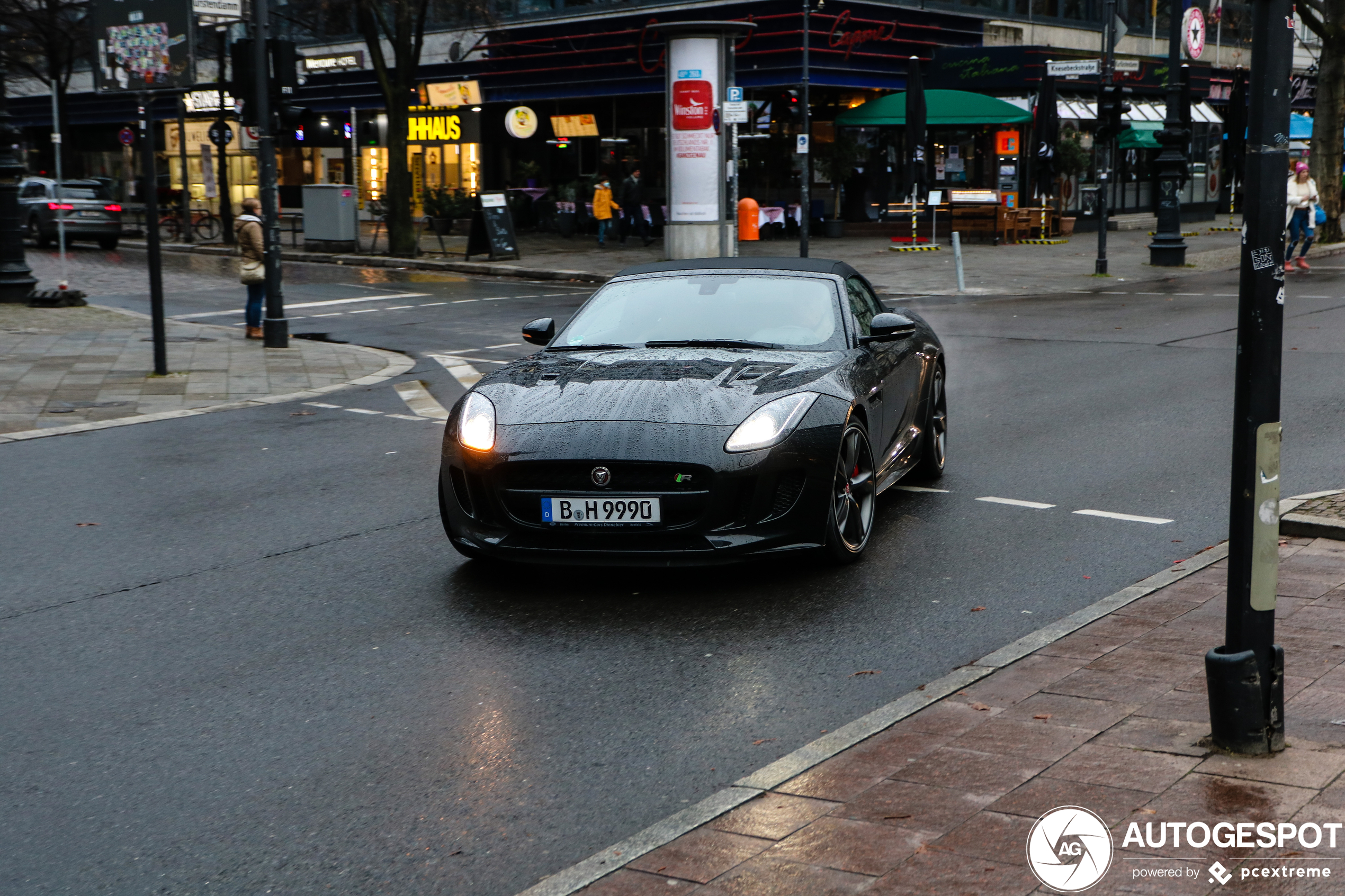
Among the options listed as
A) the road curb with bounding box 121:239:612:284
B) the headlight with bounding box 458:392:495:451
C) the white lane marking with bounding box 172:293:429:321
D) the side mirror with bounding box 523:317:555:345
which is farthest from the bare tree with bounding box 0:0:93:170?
the headlight with bounding box 458:392:495:451

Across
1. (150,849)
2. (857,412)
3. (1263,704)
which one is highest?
(857,412)

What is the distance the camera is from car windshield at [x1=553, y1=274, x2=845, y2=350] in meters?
7.66

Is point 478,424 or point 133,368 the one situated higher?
point 478,424

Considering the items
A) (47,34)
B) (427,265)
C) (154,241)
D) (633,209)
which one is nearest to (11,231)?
(154,241)

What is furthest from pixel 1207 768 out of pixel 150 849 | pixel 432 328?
pixel 432 328

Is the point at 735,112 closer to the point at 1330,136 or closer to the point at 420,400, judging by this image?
the point at 420,400

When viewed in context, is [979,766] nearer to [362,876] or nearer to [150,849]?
[362,876]

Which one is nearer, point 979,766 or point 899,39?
point 979,766

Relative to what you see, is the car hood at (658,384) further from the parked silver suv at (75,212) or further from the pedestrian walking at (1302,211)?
the parked silver suv at (75,212)

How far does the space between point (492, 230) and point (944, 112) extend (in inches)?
468

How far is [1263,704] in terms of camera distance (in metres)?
4.24

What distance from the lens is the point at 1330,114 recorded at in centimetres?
3228

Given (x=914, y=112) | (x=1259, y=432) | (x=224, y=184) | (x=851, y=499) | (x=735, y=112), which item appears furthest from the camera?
(x=224, y=184)

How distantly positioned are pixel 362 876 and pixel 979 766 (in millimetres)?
1801
